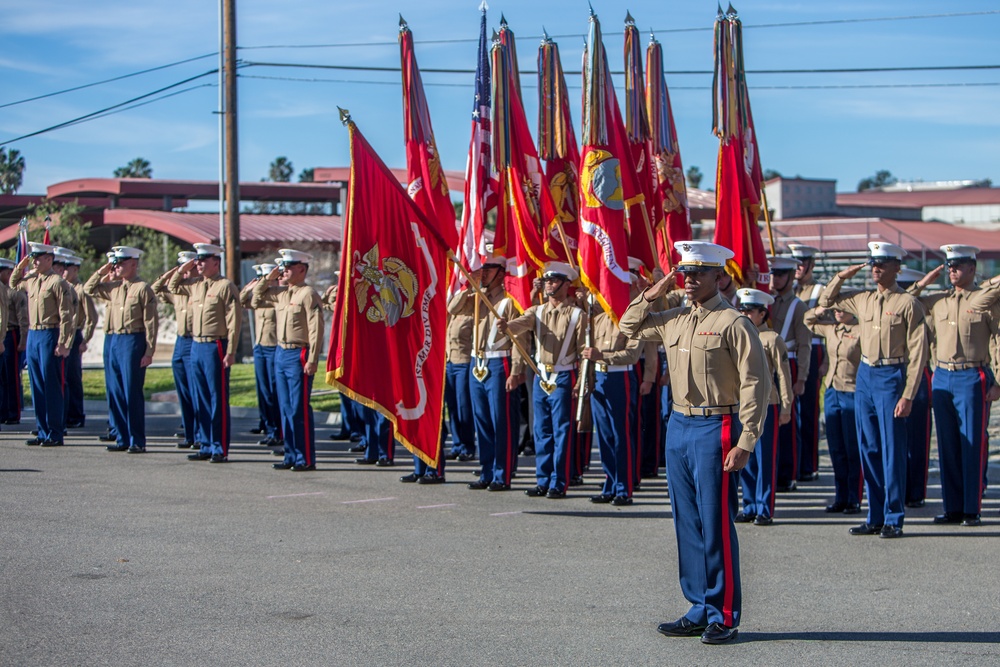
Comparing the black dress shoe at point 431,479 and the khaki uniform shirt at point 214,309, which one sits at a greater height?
the khaki uniform shirt at point 214,309

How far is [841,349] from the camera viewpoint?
31.6 ft

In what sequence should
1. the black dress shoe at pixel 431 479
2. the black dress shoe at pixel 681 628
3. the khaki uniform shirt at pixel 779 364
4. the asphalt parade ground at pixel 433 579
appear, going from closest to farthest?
the asphalt parade ground at pixel 433 579, the black dress shoe at pixel 681 628, the khaki uniform shirt at pixel 779 364, the black dress shoe at pixel 431 479

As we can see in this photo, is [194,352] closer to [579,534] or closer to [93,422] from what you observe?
[93,422]

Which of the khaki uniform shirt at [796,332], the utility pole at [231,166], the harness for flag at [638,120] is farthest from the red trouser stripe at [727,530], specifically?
the utility pole at [231,166]

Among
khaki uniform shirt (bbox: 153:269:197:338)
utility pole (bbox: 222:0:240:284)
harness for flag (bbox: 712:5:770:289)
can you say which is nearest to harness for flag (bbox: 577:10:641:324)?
harness for flag (bbox: 712:5:770:289)

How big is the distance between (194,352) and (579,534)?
17.7 feet

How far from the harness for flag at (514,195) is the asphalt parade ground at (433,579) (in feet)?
7.11

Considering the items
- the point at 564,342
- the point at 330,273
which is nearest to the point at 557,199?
the point at 564,342

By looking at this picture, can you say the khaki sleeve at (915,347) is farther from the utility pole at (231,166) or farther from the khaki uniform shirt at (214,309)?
the utility pole at (231,166)

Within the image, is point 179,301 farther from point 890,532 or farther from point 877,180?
point 877,180

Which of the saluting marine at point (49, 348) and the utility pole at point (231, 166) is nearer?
the saluting marine at point (49, 348)

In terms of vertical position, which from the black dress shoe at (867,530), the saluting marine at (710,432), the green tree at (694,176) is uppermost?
the green tree at (694,176)

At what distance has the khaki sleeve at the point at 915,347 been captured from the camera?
333 inches

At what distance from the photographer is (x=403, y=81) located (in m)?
11.4
